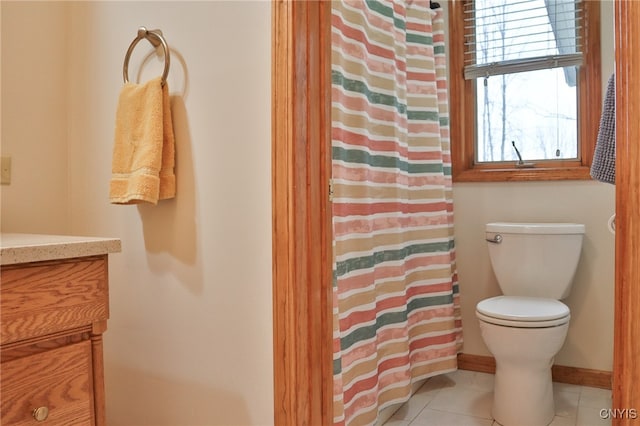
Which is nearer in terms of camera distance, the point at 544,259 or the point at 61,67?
the point at 61,67

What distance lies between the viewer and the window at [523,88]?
2381 millimetres

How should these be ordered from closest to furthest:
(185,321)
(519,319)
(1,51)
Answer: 1. (185,321)
2. (1,51)
3. (519,319)

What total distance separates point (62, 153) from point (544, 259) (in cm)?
211

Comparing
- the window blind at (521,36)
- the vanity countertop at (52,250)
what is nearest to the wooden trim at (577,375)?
the window blind at (521,36)

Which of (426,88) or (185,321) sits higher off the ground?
(426,88)

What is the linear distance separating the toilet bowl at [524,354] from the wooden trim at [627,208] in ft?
2.92

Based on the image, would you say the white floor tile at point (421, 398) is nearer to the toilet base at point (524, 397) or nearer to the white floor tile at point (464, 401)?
the white floor tile at point (464, 401)

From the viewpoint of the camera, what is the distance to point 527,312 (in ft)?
6.30

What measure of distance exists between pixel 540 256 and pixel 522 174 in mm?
477

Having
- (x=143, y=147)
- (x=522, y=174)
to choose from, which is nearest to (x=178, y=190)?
(x=143, y=147)

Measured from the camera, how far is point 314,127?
50.5 inches

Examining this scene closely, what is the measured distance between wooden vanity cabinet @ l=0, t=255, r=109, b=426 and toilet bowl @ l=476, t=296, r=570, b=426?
4.88 feet

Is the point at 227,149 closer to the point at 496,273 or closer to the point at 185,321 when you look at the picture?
the point at 185,321

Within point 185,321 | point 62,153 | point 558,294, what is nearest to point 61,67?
point 62,153
